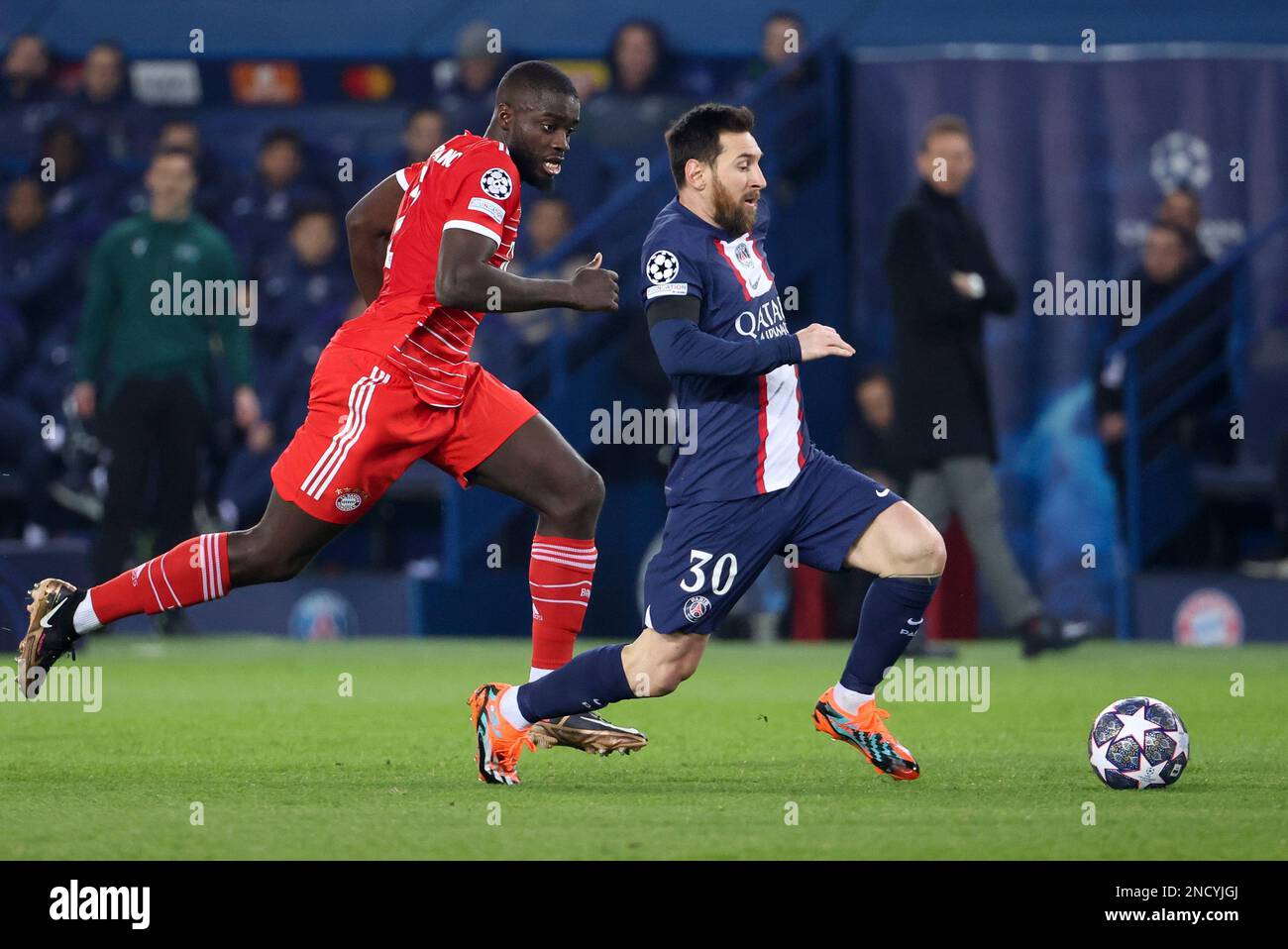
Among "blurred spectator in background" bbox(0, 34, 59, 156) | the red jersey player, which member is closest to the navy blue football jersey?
the red jersey player

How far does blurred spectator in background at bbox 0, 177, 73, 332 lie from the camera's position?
1392 centimetres

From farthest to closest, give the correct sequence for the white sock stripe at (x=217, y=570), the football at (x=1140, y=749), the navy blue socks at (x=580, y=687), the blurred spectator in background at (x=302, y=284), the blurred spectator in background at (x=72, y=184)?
1. the blurred spectator in background at (x=72, y=184)
2. the blurred spectator in background at (x=302, y=284)
3. the white sock stripe at (x=217, y=570)
4. the navy blue socks at (x=580, y=687)
5. the football at (x=1140, y=749)

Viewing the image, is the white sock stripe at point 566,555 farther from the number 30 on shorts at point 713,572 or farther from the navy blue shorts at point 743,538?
the number 30 on shorts at point 713,572

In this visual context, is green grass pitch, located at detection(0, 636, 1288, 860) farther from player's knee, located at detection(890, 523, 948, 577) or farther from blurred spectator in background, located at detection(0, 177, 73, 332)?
blurred spectator in background, located at detection(0, 177, 73, 332)

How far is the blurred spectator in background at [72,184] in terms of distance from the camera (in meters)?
14.0

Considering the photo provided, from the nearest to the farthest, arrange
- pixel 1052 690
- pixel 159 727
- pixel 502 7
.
→ pixel 159 727, pixel 1052 690, pixel 502 7

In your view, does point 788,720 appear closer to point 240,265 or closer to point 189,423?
point 189,423

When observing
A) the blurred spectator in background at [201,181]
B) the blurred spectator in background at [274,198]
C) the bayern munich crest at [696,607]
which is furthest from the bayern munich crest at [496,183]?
the blurred spectator in background at [201,181]

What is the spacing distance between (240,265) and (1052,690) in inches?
268

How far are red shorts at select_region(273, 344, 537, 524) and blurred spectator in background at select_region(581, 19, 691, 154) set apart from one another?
7014mm

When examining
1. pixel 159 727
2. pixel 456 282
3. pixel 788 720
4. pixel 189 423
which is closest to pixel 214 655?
pixel 189 423

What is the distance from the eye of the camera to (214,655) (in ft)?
37.6

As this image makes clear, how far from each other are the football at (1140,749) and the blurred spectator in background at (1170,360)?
6.48 meters

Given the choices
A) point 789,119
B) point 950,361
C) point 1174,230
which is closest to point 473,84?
point 789,119
